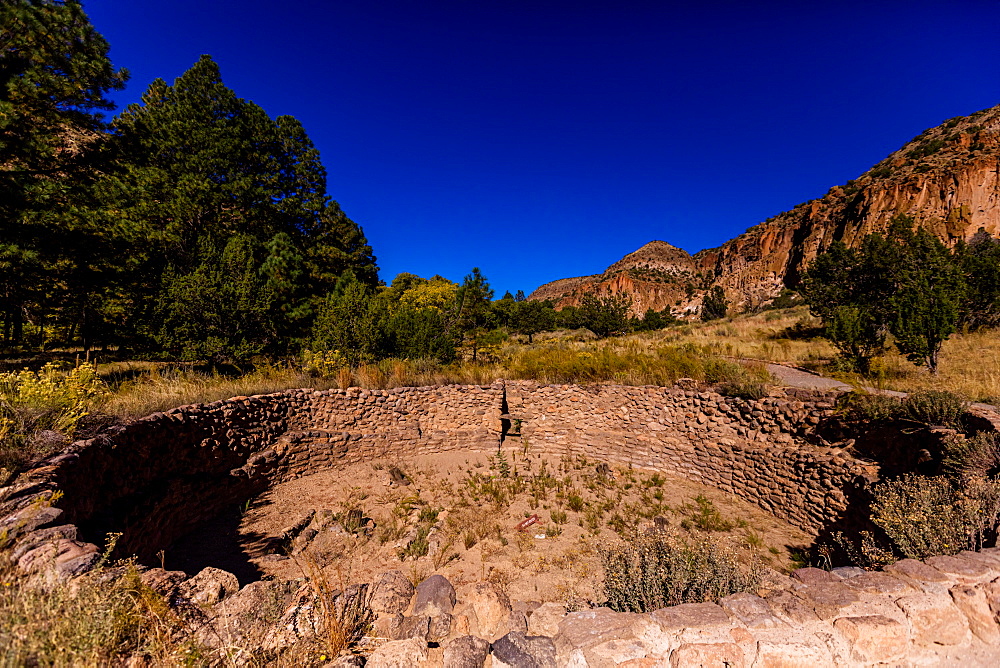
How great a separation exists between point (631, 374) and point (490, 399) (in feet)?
13.9

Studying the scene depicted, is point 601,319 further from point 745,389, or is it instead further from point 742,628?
point 742,628

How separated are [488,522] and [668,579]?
3.99 meters

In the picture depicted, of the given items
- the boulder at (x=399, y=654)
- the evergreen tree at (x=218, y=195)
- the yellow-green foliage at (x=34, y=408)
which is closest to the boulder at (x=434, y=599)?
the boulder at (x=399, y=654)

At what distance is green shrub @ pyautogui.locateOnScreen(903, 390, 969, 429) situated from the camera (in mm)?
5445

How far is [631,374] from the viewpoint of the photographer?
1019 centimetres

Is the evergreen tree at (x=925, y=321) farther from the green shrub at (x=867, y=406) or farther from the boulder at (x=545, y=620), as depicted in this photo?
the boulder at (x=545, y=620)

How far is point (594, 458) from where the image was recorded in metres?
9.62

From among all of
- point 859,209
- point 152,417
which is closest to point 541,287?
point 859,209

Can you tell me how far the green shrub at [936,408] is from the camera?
545 centimetres

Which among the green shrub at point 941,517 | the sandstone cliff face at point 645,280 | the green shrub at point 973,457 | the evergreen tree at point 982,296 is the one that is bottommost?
the green shrub at point 941,517

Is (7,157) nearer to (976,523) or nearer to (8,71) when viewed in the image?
(8,71)

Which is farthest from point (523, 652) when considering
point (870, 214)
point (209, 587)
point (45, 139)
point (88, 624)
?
point (870, 214)

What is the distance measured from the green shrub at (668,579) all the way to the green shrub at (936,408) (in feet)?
16.3

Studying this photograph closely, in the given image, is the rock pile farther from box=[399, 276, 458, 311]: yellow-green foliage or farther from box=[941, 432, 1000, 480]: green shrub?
box=[399, 276, 458, 311]: yellow-green foliage
